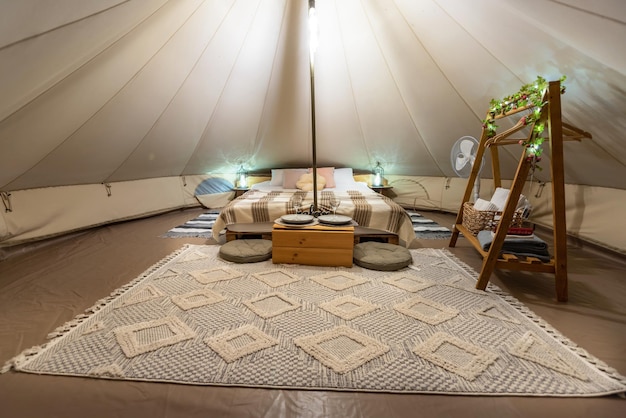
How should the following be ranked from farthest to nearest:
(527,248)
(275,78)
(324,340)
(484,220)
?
(275,78), (484,220), (527,248), (324,340)

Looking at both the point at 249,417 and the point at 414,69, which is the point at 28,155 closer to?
the point at 249,417

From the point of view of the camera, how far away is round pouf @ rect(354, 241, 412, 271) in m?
2.49

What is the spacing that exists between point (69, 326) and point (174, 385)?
0.88 metres

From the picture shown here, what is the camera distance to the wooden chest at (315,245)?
2520mm

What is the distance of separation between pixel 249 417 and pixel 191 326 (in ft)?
2.37

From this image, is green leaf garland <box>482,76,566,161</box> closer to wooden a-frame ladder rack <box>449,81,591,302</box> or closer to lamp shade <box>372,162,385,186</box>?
wooden a-frame ladder rack <box>449,81,591,302</box>

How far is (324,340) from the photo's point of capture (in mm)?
1582

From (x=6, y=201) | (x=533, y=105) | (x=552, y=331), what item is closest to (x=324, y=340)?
(x=552, y=331)

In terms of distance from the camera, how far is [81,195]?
142 inches

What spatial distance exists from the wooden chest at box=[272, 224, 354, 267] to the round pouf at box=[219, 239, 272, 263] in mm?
139

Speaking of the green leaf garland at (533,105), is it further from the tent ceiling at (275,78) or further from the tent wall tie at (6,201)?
the tent wall tie at (6,201)

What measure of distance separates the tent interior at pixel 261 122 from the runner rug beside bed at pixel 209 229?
8.9 inches

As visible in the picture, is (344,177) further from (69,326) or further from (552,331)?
(69,326)

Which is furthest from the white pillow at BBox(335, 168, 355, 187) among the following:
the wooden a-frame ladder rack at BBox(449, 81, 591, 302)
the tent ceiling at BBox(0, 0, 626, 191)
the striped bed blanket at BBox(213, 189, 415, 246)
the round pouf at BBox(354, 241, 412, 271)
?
the wooden a-frame ladder rack at BBox(449, 81, 591, 302)
